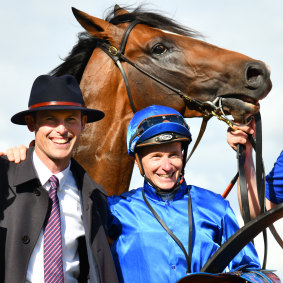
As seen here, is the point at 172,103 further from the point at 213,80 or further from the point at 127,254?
the point at 127,254

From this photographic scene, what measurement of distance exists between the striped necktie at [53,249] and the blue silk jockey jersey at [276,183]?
167cm

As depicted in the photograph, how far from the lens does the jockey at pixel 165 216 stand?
3.35m

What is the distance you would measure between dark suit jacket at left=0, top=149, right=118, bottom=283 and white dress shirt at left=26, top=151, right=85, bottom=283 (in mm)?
60

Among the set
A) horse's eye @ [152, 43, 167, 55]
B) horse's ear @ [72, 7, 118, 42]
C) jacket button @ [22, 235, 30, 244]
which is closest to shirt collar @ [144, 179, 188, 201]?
jacket button @ [22, 235, 30, 244]

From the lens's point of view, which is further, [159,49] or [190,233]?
[159,49]

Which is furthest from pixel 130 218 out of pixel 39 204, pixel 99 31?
pixel 99 31

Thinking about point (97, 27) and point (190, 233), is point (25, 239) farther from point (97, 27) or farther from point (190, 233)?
point (97, 27)

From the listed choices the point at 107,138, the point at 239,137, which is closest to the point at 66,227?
the point at 239,137

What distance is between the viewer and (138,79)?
5.29 meters

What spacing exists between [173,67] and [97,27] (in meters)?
0.83

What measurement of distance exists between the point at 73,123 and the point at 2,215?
0.72m

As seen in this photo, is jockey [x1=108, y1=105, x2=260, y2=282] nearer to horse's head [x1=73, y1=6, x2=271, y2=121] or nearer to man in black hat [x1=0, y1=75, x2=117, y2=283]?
man in black hat [x1=0, y1=75, x2=117, y2=283]

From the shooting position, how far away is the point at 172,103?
532cm

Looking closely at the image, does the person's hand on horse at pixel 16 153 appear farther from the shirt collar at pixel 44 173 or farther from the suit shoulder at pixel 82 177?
the suit shoulder at pixel 82 177
